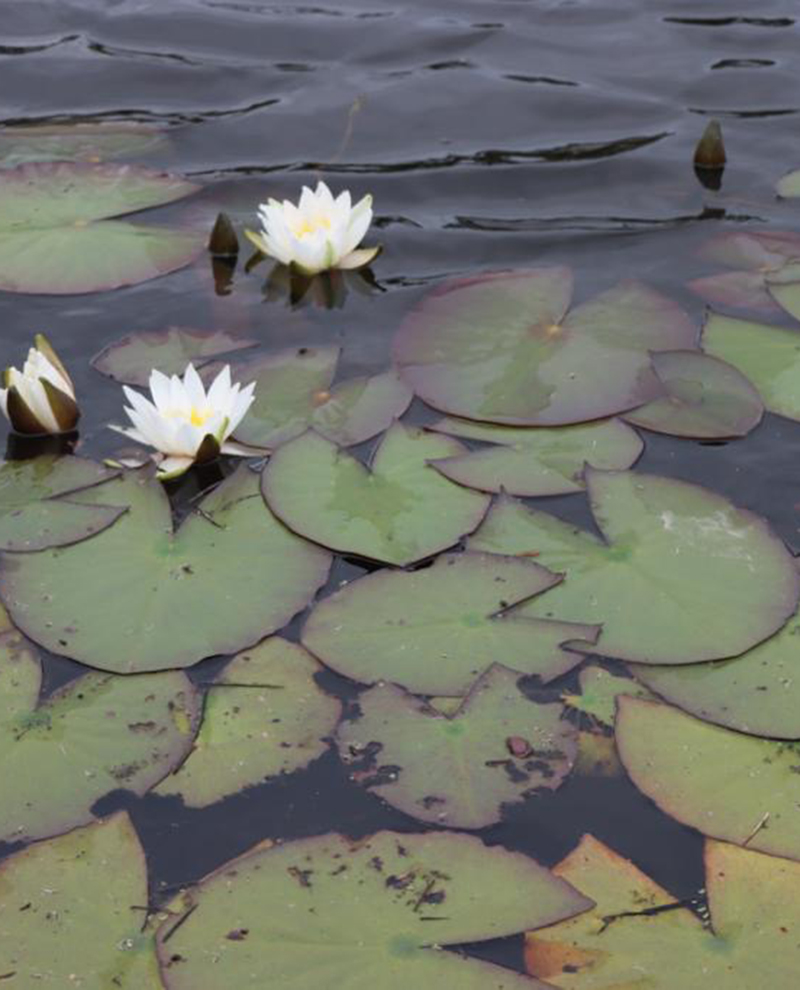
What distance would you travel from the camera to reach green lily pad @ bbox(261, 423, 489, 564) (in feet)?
9.92

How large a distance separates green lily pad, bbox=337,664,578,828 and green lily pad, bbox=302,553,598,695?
0.16 feet

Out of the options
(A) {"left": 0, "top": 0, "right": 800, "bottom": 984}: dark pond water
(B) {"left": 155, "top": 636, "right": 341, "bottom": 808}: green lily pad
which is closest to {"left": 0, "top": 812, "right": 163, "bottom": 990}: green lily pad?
(B) {"left": 155, "top": 636, "right": 341, "bottom": 808}: green lily pad

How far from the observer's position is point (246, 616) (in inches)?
112

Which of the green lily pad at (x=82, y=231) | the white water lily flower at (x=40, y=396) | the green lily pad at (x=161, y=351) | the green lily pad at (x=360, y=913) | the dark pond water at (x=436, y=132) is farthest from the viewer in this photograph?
the green lily pad at (x=82, y=231)

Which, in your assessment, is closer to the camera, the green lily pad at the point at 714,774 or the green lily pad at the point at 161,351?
the green lily pad at the point at 714,774

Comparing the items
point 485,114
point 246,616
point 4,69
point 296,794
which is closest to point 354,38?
point 485,114

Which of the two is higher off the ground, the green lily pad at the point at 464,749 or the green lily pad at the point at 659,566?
the green lily pad at the point at 659,566

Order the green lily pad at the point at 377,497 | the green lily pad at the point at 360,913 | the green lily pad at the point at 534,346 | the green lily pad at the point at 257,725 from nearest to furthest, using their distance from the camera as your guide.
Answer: the green lily pad at the point at 360,913 < the green lily pad at the point at 257,725 < the green lily pad at the point at 377,497 < the green lily pad at the point at 534,346

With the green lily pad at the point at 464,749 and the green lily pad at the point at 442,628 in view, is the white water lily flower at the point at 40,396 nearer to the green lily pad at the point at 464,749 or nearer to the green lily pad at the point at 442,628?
the green lily pad at the point at 442,628

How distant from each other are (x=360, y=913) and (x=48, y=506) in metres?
1.30

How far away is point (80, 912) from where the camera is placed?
228 centimetres

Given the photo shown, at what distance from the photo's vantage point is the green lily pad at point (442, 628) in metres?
2.72

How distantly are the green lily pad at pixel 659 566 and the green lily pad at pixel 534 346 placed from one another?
0.34m

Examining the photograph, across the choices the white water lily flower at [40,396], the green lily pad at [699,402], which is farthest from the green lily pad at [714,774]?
the white water lily flower at [40,396]
